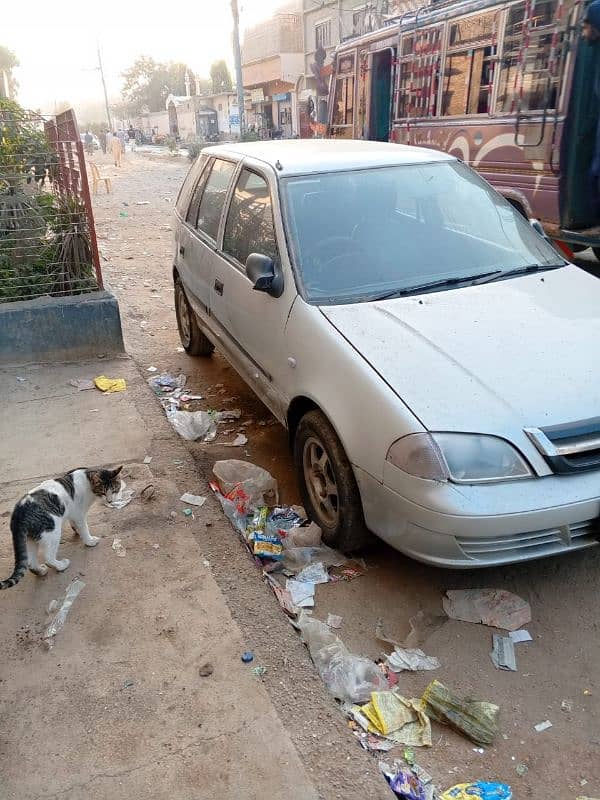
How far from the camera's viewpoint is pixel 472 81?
7.82 meters

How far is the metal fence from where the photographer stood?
19.2ft

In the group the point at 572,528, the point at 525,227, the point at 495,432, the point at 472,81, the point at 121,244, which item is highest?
the point at 472,81

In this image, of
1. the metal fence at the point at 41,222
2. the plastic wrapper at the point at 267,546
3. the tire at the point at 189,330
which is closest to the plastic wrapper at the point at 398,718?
the plastic wrapper at the point at 267,546

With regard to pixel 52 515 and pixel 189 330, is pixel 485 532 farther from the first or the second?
pixel 189 330

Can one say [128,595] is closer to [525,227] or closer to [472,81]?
[525,227]

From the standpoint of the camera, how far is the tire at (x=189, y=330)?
5906mm

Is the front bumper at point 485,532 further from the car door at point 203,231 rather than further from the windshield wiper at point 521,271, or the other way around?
the car door at point 203,231

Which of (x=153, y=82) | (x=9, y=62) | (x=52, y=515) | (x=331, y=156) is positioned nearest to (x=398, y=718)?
(x=52, y=515)

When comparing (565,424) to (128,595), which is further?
(128,595)

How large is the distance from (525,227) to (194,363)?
324cm

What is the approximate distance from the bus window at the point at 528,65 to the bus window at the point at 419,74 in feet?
4.60

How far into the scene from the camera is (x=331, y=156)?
13.4 ft

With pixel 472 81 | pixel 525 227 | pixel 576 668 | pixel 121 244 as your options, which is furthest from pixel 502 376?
pixel 121 244

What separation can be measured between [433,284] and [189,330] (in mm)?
3099
